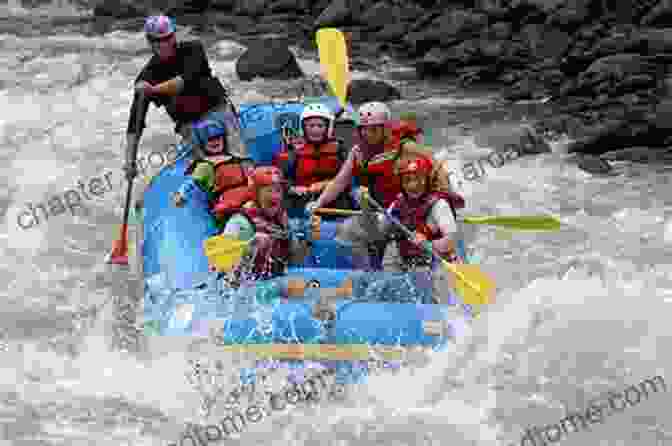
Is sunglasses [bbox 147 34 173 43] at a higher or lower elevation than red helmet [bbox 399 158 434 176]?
higher

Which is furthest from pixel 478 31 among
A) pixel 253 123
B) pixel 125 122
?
pixel 253 123

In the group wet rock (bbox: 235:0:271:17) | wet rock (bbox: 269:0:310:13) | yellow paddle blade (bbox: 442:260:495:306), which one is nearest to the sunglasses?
yellow paddle blade (bbox: 442:260:495:306)

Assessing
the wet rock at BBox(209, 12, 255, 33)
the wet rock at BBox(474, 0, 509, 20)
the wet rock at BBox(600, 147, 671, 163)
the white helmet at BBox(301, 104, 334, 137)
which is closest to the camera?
the white helmet at BBox(301, 104, 334, 137)

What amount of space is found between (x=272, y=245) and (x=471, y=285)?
106 centimetres

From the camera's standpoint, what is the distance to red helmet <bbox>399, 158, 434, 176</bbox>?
5.55 m

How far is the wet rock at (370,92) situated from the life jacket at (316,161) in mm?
4252

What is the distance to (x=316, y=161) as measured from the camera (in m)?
6.45

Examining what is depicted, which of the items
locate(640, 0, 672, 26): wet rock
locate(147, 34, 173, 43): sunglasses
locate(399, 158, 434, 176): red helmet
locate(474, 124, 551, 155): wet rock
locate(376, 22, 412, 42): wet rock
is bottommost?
locate(474, 124, 551, 155): wet rock

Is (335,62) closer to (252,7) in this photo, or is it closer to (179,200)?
(179,200)

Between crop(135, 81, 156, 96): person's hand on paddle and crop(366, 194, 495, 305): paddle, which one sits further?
crop(135, 81, 156, 96): person's hand on paddle

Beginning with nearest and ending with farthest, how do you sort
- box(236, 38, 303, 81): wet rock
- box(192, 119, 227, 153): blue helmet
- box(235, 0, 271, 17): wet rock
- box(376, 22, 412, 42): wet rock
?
box(192, 119, 227, 153): blue helmet, box(236, 38, 303, 81): wet rock, box(376, 22, 412, 42): wet rock, box(235, 0, 271, 17): wet rock

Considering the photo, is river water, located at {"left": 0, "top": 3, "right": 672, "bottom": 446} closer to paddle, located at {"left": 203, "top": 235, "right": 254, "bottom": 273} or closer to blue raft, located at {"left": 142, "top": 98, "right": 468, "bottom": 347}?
blue raft, located at {"left": 142, "top": 98, "right": 468, "bottom": 347}

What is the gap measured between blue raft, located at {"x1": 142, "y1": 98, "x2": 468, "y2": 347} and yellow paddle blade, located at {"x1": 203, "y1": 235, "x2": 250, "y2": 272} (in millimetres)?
115

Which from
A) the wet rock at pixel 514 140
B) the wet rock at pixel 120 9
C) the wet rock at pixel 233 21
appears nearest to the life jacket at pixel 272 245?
the wet rock at pixel 514 140
